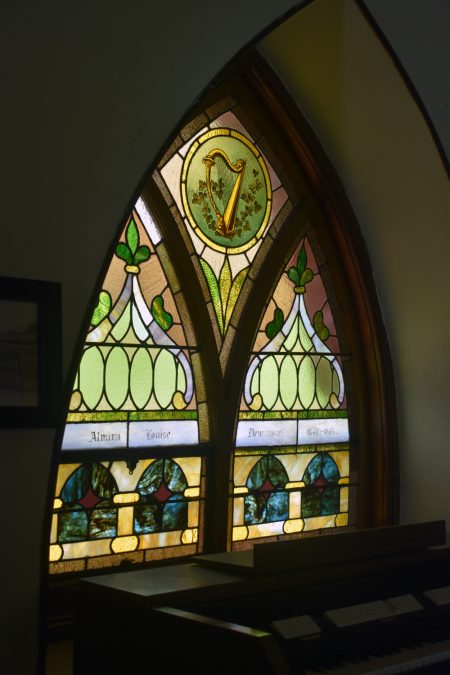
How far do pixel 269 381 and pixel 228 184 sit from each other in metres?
0.79

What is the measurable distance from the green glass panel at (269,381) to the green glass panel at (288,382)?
1.4 inches

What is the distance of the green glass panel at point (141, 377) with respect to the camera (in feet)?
10.8

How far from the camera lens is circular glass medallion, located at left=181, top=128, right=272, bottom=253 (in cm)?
354

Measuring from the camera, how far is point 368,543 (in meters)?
2.83

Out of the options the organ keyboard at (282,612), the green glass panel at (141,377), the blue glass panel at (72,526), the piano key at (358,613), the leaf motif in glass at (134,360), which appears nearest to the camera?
the organ keyboard at (282,612)

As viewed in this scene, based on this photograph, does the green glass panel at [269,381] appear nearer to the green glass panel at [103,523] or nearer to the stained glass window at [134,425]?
the stained glass window at [134,425]

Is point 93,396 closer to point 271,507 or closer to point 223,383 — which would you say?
point 223,383

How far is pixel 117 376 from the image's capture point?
3258 millimetres

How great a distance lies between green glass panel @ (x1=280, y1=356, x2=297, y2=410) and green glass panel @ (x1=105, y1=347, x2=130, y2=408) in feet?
2.51

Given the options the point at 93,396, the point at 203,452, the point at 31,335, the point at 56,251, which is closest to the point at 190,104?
the point at 56,251

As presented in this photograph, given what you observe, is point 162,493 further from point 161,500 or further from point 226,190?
point 226,190

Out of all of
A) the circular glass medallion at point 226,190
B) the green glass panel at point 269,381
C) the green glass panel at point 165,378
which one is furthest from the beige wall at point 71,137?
the green glass panel at point 269,381

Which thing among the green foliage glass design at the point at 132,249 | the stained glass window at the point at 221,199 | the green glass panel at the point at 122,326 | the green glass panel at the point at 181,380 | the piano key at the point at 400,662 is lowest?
the piano key at the point at 400,662

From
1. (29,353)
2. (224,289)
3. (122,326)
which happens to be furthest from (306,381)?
(29,353)
